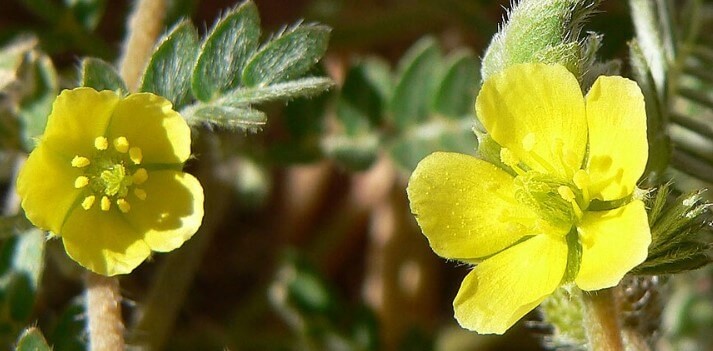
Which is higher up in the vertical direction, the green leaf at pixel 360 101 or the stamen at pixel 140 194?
the stamen at pixel 140 194

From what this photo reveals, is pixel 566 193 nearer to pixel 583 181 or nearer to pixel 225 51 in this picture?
pixel 583 181

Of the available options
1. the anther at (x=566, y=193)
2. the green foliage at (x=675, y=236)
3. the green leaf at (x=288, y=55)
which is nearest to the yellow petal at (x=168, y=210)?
the green leaf at (x=288, y=55)

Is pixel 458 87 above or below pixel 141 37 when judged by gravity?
below

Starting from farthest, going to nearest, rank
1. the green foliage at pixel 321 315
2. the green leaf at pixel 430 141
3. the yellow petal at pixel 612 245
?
the green foliage at pixel 321 315, the green leaf at pixel 430 141, the yellow petal at pixel 612 245

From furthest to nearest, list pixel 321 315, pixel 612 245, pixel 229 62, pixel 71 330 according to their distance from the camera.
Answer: pixel 321 315
pixel 71 330
pixel 229 62
pixel 612 245

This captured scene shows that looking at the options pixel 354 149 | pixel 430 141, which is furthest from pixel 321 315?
pixel 430 141

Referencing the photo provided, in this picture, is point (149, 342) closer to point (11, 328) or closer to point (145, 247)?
→ point (11, 328)

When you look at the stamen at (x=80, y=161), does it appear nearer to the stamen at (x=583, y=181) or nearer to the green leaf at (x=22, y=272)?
the green leaf at (x=22, y=272)
